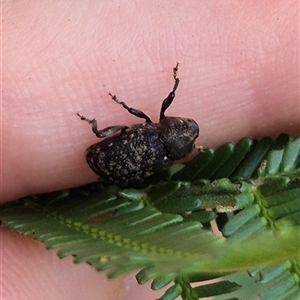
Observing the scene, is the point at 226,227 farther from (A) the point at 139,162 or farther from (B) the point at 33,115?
(B) the point at 33,115

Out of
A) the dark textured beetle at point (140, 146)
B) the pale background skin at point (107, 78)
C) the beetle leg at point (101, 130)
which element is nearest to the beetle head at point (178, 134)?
the dark textured beetle at point (140, 146)

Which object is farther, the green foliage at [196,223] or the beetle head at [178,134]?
the beetle head at [178,134]

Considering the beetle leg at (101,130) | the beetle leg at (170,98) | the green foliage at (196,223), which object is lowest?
the green foliage at (196,223)

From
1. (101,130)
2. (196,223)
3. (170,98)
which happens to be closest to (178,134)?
(170,98)

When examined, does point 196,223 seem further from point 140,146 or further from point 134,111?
point 134,111

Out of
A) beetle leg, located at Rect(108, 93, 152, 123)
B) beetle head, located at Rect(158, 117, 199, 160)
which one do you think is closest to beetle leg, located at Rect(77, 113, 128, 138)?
beetle leg, located at Rect(108, 93, 152, 123)

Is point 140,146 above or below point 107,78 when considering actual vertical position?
below

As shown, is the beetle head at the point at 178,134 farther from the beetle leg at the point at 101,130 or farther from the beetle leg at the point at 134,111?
the beetle leg at the point at 101,130

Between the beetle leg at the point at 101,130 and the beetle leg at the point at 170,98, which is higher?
the beetle leg at the point at 170,98
